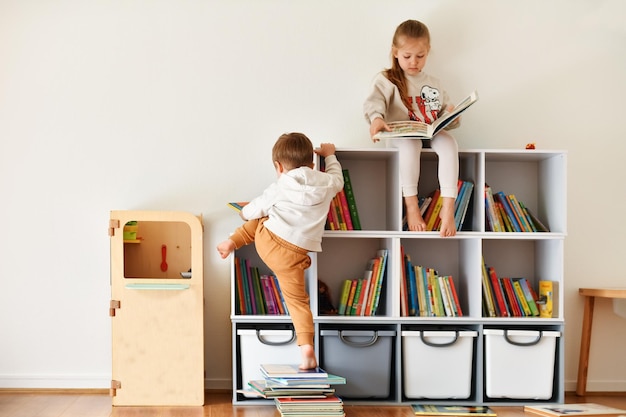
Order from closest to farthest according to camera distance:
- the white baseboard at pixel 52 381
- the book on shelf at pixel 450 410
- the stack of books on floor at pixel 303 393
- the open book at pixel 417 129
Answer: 1. the stack of books on floor at pixel 303 393
2. the book on shelf at pixel 450 410
3. the open book at pixel 417 129
4. the white baseboard at pixel 52 381

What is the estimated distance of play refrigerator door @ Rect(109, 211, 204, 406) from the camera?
9.60 ft

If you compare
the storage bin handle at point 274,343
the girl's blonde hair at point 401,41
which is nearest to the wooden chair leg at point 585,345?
the girl's blonde hair at point 401,41

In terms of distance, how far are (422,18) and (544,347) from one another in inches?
61.1

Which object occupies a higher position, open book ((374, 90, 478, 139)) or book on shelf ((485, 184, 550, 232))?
open book ((374, 90, 478, 139))

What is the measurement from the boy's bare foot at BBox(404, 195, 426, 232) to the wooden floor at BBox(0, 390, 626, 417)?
0.74 metres

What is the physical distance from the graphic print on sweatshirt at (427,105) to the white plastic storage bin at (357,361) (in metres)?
0.92

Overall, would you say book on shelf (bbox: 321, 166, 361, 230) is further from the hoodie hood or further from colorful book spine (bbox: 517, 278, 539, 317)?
colorful book spine (bbox: 517, 278, 539, 317)

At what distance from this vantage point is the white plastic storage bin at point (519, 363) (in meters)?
2.96

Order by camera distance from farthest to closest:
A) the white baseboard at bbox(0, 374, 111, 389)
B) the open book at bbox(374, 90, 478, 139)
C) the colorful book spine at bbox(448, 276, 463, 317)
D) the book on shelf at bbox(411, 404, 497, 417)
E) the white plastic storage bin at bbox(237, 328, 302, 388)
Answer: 1. the white baseboard at bbox(0, 374, 111, 389)
2. the colorful book spine at bbox(448, 276, 463, 317)
3. the white plastic storage bin at bbox(237, 328, 302, 388)
4. the open book at bbox(374, 90, 478, 139)
5. the book on shelf at bbox(411, 404, 497, 417)

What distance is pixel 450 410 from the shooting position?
2777 mm

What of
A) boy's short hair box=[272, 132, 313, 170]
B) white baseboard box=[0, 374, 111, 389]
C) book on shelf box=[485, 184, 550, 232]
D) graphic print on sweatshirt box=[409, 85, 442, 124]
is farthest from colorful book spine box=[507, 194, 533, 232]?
white baseboard box=[0, 374, 111, 389]

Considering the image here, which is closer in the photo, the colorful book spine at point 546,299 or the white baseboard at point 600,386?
the colorful book spine at point 546,299

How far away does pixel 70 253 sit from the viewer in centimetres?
320

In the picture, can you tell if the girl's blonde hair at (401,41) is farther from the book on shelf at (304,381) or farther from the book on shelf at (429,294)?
the book on shelf at (304,381)
